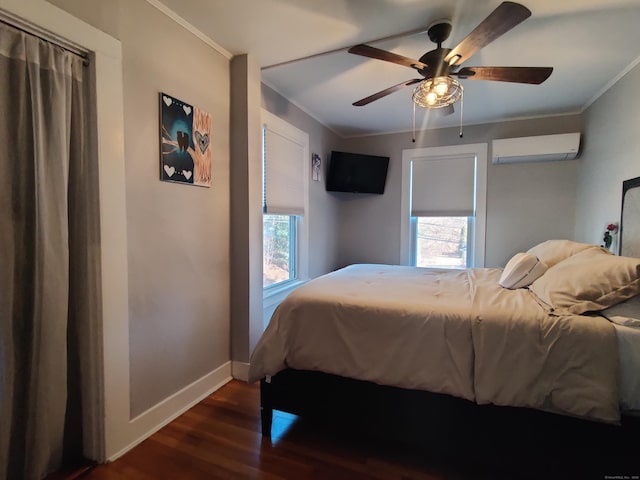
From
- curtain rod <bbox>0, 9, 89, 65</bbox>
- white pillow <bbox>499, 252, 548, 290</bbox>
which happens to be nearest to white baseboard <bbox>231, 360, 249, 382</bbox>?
white pillow <bbox>499, 252, 548, 290</bbox>

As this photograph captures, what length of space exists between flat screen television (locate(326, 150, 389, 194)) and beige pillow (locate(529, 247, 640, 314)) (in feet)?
9.06

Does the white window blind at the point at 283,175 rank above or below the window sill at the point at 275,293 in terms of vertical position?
above

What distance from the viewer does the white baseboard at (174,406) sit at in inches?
68.3

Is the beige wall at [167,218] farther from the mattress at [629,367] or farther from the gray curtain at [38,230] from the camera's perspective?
the mattress at [629,367]

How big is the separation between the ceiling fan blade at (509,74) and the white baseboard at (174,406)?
105 inches

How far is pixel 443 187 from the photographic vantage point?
397cm

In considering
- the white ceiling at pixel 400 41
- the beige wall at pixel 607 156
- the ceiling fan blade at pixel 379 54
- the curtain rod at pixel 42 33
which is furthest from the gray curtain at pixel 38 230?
the beige wall at pixel 607 156

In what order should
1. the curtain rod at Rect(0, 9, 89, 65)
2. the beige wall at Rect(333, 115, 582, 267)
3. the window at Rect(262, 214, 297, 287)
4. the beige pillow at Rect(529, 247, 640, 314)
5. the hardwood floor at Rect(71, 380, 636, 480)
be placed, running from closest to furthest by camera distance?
1. the curtain rod at Rect(0, 9, 89, 65)
2. the beige pillow at Rect(529, 247, 640, 314)
3. the hardwood floor at Rect(71, 380, 636, 480)
4. the window at Rect(262, 214, 297, 287)
5. the beige wall at Rect(333, 115, 582, 267)

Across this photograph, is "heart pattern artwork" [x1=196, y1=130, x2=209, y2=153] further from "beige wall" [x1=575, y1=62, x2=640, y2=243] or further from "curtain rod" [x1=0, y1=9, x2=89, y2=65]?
"beige wall" [x1=575, y1=62, x2=640, y2=243]

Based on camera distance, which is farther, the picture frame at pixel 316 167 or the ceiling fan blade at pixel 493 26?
the picture frame at pixel 316 167

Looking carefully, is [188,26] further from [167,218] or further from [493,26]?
[493,26]

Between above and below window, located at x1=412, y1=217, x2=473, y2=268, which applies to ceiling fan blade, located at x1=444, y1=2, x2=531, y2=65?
above

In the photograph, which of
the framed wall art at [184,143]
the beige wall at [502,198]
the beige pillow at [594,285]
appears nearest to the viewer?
the beige pillow at [594,285]

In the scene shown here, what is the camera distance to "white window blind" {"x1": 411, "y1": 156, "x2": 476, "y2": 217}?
12.7 ft
